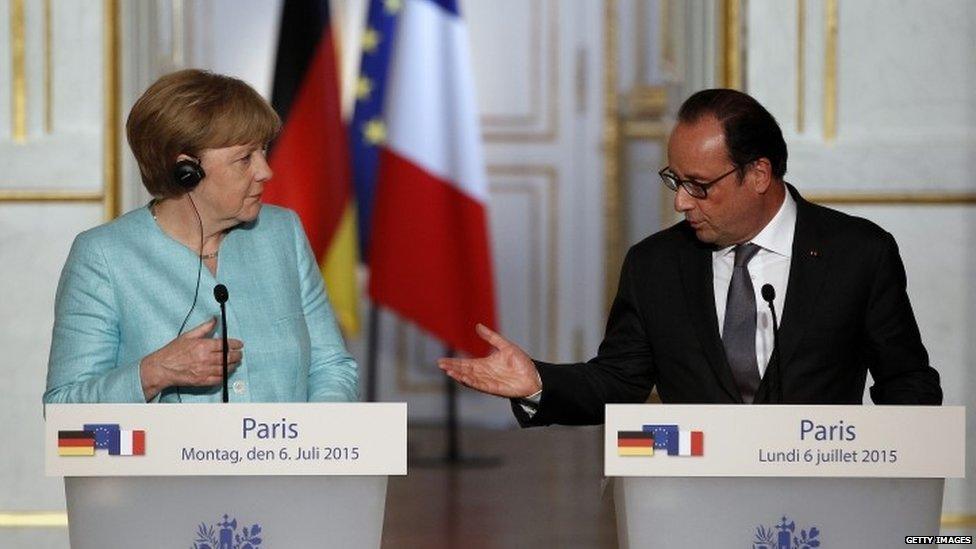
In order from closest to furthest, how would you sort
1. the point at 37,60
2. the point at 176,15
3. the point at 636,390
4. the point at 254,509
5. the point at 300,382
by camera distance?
the point at 254,509 → the point at 300,382 → the point at 636,390 → the point at 37,60 → the point at 176,15

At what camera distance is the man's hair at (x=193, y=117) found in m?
2.49

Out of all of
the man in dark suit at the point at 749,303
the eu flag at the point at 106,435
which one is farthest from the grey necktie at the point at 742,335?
the eu flag at the point at 106,435

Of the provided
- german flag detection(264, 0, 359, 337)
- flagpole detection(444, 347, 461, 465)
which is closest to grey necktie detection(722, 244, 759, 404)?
german flag detection(264, 0, 359, 337)

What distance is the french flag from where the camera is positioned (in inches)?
238

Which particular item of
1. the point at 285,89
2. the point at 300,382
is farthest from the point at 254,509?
the point at 285,89

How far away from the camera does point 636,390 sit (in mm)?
2783

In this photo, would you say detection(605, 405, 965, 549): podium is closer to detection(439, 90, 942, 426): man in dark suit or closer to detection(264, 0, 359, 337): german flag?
detection(439, 90, 942, 426): man in dark suit

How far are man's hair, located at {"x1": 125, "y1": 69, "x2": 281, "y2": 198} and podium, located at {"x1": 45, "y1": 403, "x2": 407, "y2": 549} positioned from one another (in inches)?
24.3

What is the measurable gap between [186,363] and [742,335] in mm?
996

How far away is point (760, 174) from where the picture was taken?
106 inches

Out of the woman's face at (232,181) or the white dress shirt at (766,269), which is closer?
the woman's face at (232,181)

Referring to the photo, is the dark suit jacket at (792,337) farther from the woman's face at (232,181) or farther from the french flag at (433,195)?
the french flag at (433,195)

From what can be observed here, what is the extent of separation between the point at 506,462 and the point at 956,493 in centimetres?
257

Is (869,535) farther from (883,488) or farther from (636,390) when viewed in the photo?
(636,390)
